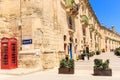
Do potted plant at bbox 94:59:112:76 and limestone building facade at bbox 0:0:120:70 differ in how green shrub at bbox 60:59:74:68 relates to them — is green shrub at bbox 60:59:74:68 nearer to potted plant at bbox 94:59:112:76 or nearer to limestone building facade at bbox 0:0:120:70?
potted plant at bbox 94:59:112:76

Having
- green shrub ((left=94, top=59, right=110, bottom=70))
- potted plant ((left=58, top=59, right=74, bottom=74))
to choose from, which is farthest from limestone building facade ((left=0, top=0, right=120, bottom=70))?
green shrub ((left=94, top=59, right=110, bottom=70))

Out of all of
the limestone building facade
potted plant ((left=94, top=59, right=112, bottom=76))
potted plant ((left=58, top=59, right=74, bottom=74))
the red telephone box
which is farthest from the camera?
the limestone building facade

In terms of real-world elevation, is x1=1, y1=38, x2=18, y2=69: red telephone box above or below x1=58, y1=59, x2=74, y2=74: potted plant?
above

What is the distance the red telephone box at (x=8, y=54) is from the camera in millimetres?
15587

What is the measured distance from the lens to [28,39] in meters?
15.8

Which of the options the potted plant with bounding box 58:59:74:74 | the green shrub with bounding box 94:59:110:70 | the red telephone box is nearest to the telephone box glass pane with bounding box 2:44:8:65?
the red telephone box

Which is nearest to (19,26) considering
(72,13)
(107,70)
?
(107,70)

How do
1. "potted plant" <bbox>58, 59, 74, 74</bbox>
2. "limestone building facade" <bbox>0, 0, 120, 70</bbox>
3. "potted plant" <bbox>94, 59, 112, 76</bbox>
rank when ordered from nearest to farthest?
1. "potted plant" <bbox>94, 59, 112, 76</bbox>
2. "potted plant" <bbox>58, 59, 74, 74</bbox>
3. "limestone building facade" <bbox>0, 0, 120, 70</bbox>

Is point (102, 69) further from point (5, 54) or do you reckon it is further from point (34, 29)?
point (5, 54)

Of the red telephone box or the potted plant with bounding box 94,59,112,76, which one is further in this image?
the red telephone box

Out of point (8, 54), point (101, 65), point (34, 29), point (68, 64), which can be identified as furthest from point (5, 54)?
point (101, 65)

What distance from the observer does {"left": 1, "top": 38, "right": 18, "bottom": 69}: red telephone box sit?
1559 centimetres

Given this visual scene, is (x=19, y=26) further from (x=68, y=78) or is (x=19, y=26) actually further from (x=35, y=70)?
(x=68, y=78)

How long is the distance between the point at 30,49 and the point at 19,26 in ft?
6.61
